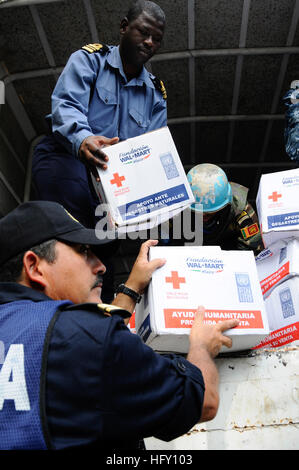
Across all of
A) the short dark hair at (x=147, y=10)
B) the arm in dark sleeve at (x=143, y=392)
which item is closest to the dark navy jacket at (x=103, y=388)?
the arm in dark sleeve at (x=143, y=392)

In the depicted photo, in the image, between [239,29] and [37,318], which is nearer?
[37,318]

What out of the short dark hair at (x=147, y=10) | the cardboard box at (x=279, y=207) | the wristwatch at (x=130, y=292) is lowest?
the cardboard box at (x=279, y=207)

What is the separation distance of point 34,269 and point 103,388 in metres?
0.41

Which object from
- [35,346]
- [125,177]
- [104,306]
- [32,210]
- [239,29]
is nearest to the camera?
[35,346]

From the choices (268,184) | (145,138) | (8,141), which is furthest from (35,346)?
(8,141)

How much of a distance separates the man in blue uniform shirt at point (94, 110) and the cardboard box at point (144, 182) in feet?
0.21

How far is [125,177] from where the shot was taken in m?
1.85

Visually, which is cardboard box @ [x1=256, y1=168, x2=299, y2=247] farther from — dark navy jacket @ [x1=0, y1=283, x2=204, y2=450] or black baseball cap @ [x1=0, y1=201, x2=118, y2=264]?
dark navy jacket @ [x1=0, y1=283, x2=204, y2=450]

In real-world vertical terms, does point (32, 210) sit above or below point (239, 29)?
above

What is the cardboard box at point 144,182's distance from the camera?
182cm

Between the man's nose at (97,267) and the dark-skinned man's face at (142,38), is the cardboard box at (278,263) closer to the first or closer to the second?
the man's nose at (97,267)

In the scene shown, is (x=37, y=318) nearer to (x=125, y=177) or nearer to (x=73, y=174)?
(x=125, y=177)

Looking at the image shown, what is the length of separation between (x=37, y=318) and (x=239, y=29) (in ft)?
9.02

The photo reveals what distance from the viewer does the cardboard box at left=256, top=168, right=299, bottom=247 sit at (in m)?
1.91
